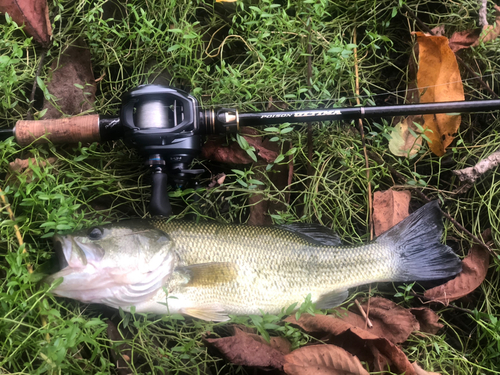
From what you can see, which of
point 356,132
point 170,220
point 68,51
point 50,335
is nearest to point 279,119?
point 356,132

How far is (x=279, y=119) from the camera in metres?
2.24

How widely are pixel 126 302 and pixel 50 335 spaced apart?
0.44 m

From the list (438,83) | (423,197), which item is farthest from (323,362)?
(438,83)

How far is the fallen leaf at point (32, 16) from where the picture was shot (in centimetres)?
242

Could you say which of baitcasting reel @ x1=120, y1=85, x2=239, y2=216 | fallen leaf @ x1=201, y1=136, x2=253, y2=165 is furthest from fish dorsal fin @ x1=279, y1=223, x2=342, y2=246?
baitcasting reel @ x1=120, y1=85, x2=239, y2=216

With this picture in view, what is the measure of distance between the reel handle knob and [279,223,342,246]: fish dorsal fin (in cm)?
77

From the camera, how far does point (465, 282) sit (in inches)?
95.5

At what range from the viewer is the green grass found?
227cm

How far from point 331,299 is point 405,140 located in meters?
1.22

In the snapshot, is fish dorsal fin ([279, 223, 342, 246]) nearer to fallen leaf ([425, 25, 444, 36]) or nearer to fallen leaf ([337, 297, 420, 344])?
fallen leaf ([337, 297, 420, 344])

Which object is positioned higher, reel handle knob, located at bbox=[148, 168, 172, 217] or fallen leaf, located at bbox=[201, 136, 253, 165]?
fallen leaf, located at bbox=[201, 136, 253, 165]

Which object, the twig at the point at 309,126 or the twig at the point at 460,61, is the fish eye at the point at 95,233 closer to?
the twig at the point at 309,126

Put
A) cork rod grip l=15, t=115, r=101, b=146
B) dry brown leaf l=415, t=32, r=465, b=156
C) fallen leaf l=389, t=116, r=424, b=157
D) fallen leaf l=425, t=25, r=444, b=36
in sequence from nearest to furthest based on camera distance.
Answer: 1. cork rod grip l=15, t=115, r=101, b=146
2. dry brown leaf l=415, t=32, r=465, b=156
3. fallen leaf l=389, t=116, r=424, b=157
4. fallen leaf l=425, t=25, r=444, b=36

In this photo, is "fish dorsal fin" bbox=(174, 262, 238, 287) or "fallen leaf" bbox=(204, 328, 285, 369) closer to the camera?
"fallen leaf" bbox=(204, 328, 285, 369)
